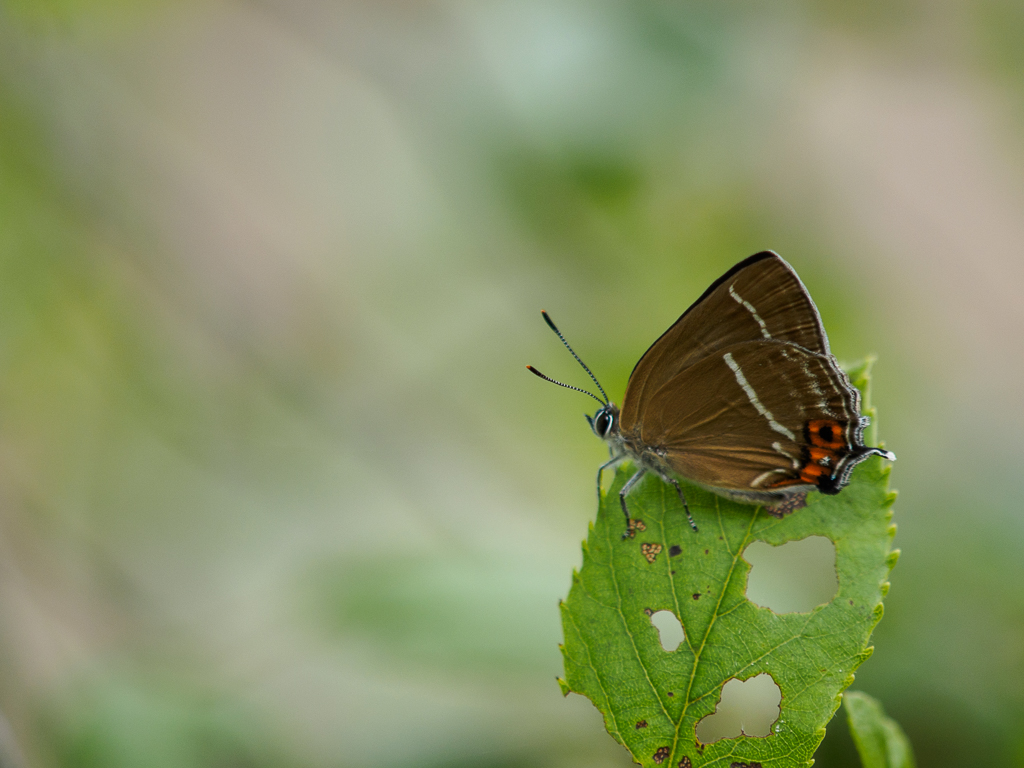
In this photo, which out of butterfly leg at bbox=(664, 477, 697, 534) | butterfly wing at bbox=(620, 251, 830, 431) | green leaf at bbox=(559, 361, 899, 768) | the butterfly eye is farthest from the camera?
the butterfly eye

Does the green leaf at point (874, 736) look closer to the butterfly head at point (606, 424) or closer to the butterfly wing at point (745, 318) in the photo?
the butterfly wing at point (745, 318)

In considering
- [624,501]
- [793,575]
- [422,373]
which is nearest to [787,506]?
[624,501]

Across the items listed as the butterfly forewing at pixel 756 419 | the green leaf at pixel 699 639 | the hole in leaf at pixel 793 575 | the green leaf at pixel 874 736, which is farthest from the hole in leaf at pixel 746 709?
the green leaf at pixel 699 639

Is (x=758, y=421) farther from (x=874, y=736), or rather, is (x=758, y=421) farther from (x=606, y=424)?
(x=874, y=736)

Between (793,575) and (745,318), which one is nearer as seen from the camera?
(745,318)

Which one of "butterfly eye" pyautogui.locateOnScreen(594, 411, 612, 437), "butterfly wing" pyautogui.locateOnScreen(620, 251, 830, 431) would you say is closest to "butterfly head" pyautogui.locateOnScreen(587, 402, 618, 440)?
"butterfly eye" pyautogui.locateOnScreen(594, 411, 612, 437)

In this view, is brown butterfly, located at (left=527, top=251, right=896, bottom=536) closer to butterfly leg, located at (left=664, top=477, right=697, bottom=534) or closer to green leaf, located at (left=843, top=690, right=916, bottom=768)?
butterfly leg, located at (left=664, top=477, right=697, bottom=534)
